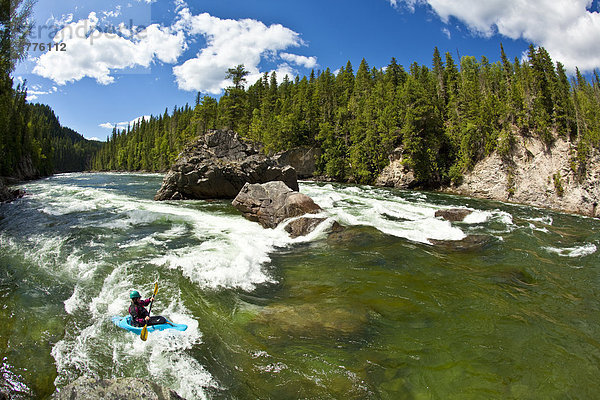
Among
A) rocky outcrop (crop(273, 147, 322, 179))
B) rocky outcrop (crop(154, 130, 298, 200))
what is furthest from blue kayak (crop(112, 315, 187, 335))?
rocky outcrop (crop(273, 147, 322, 179))

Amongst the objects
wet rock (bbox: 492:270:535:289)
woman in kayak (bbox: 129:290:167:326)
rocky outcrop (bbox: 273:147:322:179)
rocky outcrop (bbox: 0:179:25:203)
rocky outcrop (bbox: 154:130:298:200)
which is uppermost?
rocky outcrop (bbox: 273:147:322:179)

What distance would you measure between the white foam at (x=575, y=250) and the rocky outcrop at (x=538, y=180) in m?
15.3

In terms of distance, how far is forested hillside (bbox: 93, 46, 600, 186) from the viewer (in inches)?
1255

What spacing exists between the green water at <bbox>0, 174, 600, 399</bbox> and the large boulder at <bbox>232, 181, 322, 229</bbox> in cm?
226

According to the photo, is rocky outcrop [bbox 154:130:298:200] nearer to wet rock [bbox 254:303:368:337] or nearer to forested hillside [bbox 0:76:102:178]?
wet rock [bbox 254:303:368:337]

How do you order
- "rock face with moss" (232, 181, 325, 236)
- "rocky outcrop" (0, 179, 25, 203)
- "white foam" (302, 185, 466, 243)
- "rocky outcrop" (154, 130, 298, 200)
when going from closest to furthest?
"white foam" (302, 185, 466, 243), "rock face with moss" (232, 181, 325, 236), "rocky outcrop" (0, 179, 25, 203), "rocky outcrop" (154, 130, 298, 200)

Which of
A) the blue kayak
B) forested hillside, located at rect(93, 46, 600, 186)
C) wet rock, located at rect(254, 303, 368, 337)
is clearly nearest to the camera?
the blue kayak

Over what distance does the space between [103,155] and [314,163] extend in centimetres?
13617

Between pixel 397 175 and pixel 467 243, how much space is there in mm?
31159

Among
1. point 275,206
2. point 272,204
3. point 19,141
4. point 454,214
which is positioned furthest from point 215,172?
point 19,141

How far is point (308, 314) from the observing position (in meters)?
6.27

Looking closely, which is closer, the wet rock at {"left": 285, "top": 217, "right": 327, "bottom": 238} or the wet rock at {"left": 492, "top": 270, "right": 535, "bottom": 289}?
the wet rock at {"left": 492, "top": 270, "right": 535, "bottom": 289}

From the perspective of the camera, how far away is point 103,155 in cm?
13962

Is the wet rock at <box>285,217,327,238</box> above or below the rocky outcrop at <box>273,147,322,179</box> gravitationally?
below
